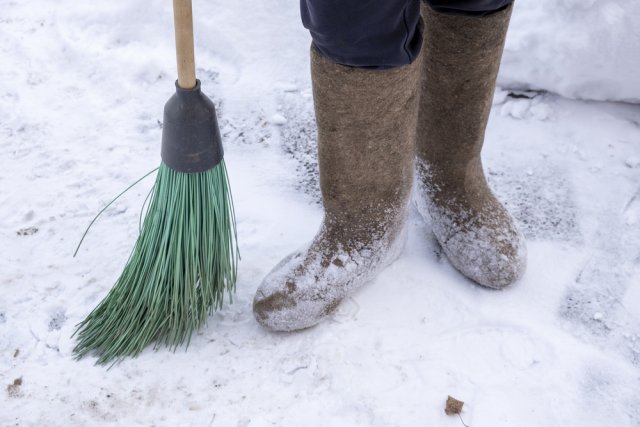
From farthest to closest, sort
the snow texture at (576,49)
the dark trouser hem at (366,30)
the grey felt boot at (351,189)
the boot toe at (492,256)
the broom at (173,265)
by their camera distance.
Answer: the snow texture at (576,49) → the boot toe at (492,256) → the broom at (173,265) → the grey felt boot at (351,189) → the dark trouser hem at (366,30)

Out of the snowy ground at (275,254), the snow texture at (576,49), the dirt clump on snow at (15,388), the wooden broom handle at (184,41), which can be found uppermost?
the wooden broom handle at (184,41)

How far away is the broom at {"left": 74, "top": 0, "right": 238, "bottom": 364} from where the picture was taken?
1.30 metres

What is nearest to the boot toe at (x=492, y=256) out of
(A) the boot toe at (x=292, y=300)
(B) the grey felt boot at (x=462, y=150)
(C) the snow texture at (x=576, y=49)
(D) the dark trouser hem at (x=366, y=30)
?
(B) the grey felt boot at (x=462, y=150)

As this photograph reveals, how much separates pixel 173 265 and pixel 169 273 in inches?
0.7

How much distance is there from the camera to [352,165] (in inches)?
50.6

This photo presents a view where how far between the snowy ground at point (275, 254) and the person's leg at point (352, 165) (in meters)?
0.08

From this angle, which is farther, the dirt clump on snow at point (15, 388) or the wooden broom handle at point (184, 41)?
the dirt clump on snow at point (15, 388)

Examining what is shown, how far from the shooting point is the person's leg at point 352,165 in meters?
1.12

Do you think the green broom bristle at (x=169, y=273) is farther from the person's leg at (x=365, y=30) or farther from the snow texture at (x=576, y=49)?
the snow texture at (x=576, y=49)

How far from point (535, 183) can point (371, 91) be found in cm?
77

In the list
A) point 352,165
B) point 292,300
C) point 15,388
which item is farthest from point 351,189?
point 15,388

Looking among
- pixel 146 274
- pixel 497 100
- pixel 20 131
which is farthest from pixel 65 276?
pixel 497 100

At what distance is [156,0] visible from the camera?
2199 mm

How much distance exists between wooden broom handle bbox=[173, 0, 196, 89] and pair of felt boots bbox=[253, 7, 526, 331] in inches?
8.0
